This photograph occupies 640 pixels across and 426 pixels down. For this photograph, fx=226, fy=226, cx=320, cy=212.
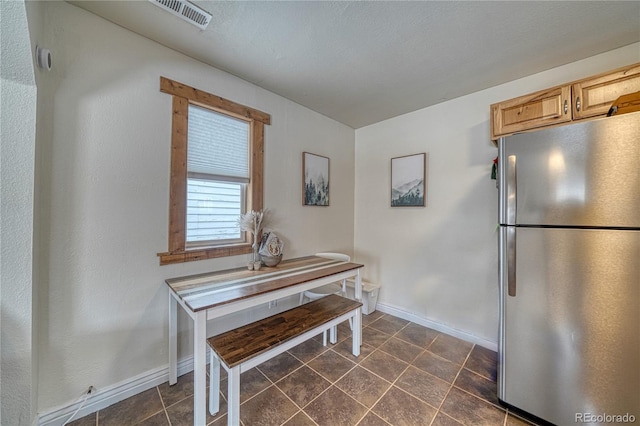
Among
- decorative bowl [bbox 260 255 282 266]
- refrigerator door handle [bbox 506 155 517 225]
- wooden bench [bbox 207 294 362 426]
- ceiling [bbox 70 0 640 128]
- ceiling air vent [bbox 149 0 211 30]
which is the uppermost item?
ceiling [bbox 70 0 640 128]

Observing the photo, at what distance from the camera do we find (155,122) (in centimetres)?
171

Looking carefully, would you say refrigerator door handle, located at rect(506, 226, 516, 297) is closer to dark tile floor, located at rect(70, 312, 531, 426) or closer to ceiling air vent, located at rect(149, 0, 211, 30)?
dark tile floor, located at rect(70, 312, 531, 426)

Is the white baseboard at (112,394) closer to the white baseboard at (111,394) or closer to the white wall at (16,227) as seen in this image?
the white baseboard at (111,394)

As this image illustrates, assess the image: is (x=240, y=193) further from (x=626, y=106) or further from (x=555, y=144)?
(x=626, y=106)

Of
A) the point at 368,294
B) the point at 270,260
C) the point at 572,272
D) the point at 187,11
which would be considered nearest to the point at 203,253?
the point at 270,260

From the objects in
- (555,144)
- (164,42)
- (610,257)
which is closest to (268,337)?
(610,257)

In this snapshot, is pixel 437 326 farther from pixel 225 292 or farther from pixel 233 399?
pixel 225 292

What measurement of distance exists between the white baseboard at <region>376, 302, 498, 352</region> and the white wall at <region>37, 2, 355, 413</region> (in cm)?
231

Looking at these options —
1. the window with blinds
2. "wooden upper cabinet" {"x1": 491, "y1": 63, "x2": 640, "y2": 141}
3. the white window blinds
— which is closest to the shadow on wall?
"wooden upper cabinet" {"x1": 491, "y1": 63, "x2": 640, "y2": 141}

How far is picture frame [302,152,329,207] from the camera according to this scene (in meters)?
2.75

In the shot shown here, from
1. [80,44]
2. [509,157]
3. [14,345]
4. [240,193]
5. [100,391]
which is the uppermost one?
[80,44]

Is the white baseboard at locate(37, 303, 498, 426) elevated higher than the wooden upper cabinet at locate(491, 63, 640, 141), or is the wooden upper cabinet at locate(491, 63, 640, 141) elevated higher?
the wooden upper cabinet at locate(491, 63, 640, 141)

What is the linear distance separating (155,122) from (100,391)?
6.20ft

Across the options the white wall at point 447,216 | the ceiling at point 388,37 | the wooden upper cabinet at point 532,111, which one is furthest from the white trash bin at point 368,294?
the ceiling at point 388,37
